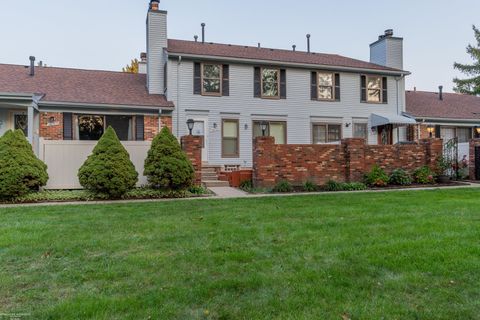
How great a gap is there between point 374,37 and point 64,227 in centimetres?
2009

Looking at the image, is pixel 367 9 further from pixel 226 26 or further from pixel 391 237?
pixel 391 237

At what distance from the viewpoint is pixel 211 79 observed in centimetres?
1531

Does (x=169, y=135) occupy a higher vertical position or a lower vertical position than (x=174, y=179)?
higher

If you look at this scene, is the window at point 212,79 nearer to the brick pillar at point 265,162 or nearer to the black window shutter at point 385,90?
the brick pillar at point 265,162

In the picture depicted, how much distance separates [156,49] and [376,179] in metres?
10.6

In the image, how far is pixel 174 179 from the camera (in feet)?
32.3

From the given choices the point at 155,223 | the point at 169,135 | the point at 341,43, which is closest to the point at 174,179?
the point at 169,135

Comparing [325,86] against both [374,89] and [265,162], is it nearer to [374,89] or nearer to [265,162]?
[374,89]

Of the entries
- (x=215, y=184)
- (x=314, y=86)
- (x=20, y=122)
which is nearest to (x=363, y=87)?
(x=314, y=86)

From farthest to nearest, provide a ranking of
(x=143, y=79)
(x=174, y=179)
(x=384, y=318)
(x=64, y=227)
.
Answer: (x=143, y=79) → (x=174, y=179) → (x=64, y=227) → (x=384, y=318)

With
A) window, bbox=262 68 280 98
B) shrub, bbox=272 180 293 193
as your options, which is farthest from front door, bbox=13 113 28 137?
shrub, bbox=272 180 293 193

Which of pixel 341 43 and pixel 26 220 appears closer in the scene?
pixel 26 220

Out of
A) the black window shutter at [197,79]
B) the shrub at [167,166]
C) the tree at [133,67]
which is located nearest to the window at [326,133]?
the black window shutter at [197,79]

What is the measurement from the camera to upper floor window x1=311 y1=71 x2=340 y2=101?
1664 centimetres
